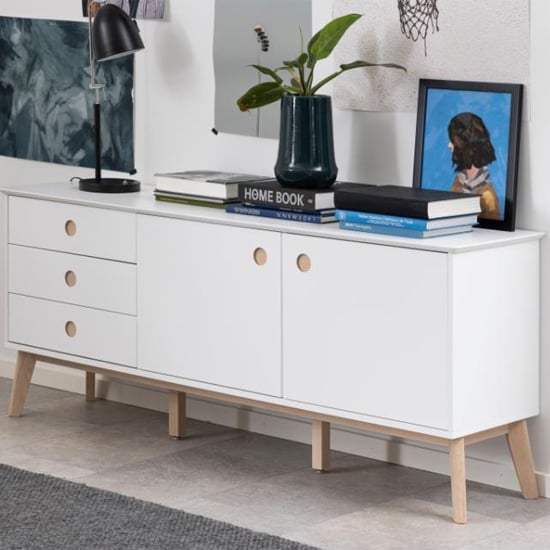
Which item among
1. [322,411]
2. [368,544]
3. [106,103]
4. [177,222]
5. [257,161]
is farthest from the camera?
[106,103]

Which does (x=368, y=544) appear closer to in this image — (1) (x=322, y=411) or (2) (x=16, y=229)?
(1) (x=322, y=411)

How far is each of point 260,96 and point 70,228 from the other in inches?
28.5

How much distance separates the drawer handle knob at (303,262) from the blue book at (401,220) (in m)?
0.13

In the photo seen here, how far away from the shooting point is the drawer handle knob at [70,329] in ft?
13.4

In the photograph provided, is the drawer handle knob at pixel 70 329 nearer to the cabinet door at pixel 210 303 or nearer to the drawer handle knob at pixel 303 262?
the cabinet door at pixel 210 303

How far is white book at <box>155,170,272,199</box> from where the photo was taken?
3771mm

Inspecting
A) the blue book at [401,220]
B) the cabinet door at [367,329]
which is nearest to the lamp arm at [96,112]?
the cabinet door at [367,329]

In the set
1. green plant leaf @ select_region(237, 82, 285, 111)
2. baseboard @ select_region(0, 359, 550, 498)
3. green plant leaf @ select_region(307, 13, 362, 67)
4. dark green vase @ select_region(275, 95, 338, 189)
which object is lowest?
baseboard @ select_region(0, 359, 550, 498)

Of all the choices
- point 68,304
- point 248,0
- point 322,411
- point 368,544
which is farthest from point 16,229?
point 368,544

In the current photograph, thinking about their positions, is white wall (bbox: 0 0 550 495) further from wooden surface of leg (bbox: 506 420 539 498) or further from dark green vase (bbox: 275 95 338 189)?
dark green vase (bbox: 275 95 338 189)

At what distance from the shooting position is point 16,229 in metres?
4.19

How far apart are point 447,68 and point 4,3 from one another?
1.83 metres

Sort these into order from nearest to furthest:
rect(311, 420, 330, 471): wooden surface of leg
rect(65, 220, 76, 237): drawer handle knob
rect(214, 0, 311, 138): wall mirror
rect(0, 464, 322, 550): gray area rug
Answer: rect(0, 464, 322, 550): gray area rug, rect(311, 420, 330, 471): wooden surface of leg, rect(214, 0, 311, 138): wall mirror, rect(65, 220, 76, 237): drawer handle knob

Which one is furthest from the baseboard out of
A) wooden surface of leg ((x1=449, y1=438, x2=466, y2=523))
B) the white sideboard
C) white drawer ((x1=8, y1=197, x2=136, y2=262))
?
white drawer ((x1=8, y1=197, x2=136, y2=262))
